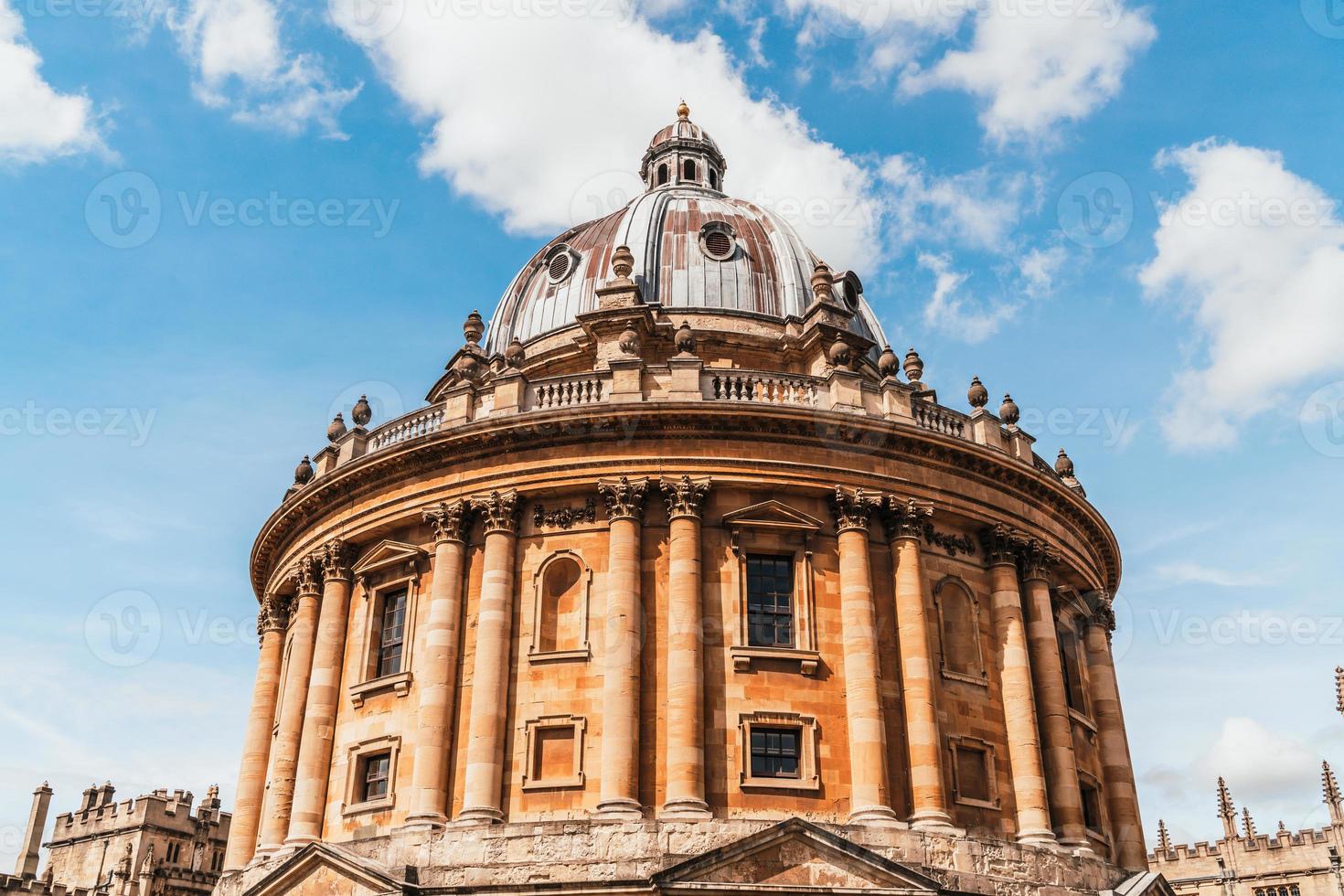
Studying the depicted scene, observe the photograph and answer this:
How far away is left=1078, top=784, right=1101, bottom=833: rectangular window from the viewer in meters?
28.7

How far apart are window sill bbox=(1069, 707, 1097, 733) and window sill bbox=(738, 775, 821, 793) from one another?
801 cm

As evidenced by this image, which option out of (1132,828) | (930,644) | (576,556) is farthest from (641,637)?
(1132,828)

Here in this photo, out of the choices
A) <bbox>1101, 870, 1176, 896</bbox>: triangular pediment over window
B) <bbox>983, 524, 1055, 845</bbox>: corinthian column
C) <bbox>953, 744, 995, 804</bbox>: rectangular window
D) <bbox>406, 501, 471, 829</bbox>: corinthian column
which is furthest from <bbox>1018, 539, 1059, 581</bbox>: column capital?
<bbox>406, 501, 471, 829</bbox>: corinthian column

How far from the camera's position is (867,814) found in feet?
77.3

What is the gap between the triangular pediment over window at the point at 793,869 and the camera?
21875 millimetres

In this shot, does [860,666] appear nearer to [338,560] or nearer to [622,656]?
[622,656]

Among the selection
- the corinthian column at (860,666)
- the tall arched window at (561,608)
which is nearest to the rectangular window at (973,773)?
the corinthian column at (860,666)

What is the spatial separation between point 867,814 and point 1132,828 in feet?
33.3

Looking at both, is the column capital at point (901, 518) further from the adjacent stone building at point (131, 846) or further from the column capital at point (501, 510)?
the adjacent stone building at point (131, 846)

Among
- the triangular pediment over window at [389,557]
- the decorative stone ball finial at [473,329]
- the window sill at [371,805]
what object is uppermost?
the decorative stone ball finial at [473,329]

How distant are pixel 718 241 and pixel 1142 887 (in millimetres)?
22116

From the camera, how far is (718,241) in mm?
38000

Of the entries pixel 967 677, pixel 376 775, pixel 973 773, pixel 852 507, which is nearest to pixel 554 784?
pixel 376 775

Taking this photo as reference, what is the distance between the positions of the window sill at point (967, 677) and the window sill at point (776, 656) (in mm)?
3243
